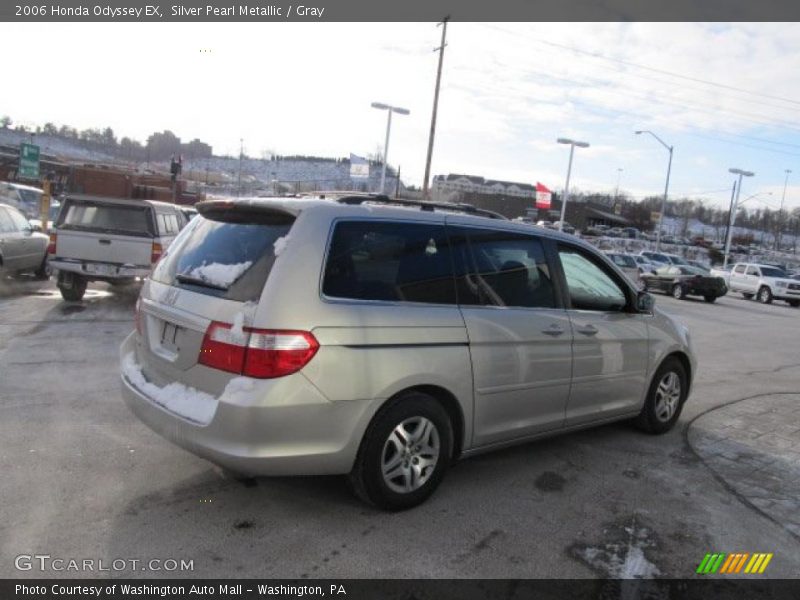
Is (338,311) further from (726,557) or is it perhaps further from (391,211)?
(726,557)

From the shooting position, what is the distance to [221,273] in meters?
3.63

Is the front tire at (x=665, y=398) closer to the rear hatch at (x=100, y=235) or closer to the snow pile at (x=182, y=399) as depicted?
the snow pile at (x=182, y=399)

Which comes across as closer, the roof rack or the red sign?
the roof rack

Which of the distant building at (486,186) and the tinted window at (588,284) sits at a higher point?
the distant building at (486,186)

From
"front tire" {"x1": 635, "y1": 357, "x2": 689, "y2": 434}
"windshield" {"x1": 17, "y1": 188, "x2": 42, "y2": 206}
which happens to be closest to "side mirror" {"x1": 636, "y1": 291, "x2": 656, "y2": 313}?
"front tire" {"x1": 635, "y1": 357, "x2": 689, "y2": 434}

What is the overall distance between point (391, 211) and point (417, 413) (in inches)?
48.3

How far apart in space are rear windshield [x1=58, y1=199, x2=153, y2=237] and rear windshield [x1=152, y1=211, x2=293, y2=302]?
23.0 ft

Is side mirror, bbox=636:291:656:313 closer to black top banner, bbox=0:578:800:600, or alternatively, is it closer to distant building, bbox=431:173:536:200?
black top banner, bbox=0:578:800:600

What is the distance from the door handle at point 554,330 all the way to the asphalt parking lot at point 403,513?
1.01 m

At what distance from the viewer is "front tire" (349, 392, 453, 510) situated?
358 centimetres

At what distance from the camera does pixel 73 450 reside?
441 centimetres

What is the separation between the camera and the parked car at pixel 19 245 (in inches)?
462

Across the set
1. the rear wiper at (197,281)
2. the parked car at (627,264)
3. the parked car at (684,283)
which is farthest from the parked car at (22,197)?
the parked car at (684,283)

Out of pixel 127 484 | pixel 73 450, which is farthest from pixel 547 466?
pixel 73 450
